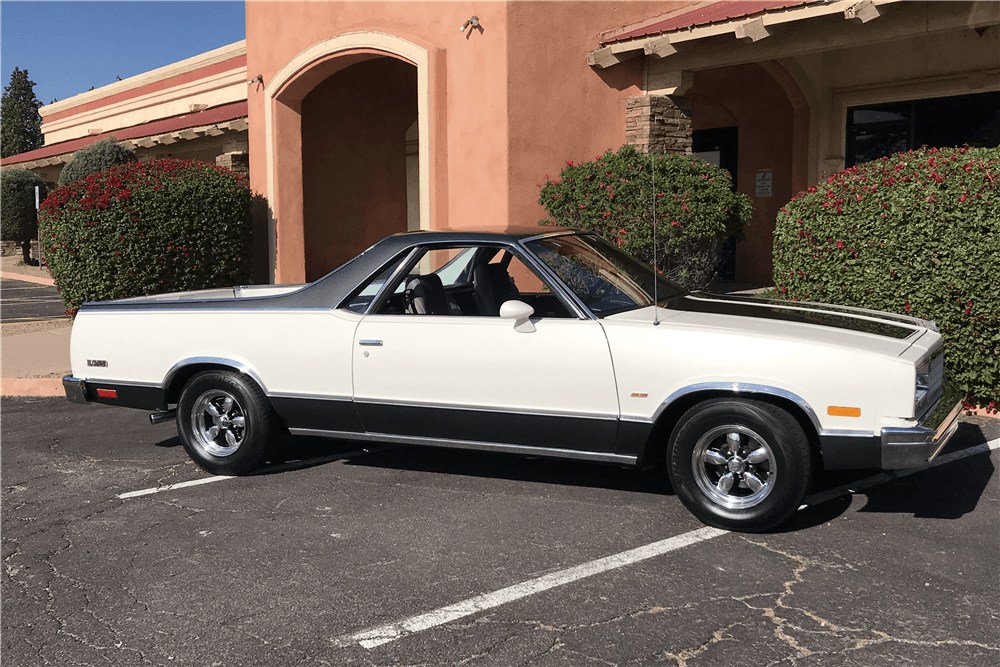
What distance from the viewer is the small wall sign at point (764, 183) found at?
625 inches

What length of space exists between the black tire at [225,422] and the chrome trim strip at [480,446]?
25 centimetres

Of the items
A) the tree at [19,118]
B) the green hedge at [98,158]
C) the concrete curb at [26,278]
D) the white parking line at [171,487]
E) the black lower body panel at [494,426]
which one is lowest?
the white parking line at [171,487]

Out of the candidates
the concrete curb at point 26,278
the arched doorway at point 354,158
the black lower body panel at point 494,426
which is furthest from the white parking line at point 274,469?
the concrete curb at point 26,278

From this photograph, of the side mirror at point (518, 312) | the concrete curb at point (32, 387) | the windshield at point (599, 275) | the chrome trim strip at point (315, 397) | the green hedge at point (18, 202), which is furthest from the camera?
the green hedge at point (18, 202)

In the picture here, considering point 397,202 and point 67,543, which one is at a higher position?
point 397,202

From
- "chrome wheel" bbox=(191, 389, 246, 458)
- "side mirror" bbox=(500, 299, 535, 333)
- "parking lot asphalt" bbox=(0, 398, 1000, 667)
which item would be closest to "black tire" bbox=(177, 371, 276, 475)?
"chrome wheel" bbox=(191, 389, 246, 458)

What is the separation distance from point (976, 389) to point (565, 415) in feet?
13.0

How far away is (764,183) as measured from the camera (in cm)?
1595

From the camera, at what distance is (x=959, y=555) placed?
444 centimetres

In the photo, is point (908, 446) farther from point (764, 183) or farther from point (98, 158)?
point (98, 158)

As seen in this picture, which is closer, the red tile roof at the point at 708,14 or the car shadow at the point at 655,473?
the car shadow at the point at 655,473

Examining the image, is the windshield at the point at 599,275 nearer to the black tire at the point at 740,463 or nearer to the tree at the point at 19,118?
the black tire at the point at 740,463

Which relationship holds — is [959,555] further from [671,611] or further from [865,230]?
[865,230]

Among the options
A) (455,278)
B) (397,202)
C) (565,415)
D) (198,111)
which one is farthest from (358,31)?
(198,111)
